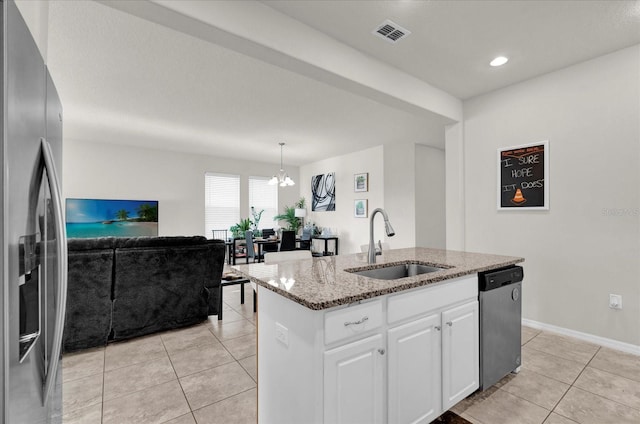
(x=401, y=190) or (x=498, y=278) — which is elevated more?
(x=401, y=190)

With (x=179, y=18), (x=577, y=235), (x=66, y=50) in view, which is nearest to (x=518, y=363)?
(x=577, y=235)

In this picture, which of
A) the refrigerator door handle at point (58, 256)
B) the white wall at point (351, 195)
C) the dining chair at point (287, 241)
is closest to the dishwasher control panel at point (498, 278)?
the refrigerator door handle at point (58, 256)

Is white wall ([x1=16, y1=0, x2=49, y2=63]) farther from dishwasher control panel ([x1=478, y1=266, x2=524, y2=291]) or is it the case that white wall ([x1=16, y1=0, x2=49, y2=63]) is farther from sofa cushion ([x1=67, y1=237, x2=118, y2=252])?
dishwasher control panel ([x1=478, y1=266, x2=524, y2=291])

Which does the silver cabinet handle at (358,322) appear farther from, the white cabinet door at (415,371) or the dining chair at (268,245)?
the dining chair at (268,245)

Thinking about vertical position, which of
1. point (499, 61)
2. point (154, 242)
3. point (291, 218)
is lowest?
point (154, 242)

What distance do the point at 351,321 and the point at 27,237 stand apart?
43.5 inches

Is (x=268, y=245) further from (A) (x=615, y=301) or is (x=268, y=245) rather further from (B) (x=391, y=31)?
(A) (x=615, y=301)

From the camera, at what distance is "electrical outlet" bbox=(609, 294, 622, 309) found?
2.68 meters

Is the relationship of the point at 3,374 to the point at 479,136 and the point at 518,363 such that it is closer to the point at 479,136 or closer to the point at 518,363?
the point at 518,363

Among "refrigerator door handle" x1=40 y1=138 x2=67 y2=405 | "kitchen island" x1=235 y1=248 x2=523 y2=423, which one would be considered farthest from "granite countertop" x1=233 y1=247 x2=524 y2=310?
"refrigerator door handle" x1=40 y1=138 x2=67 y2=405

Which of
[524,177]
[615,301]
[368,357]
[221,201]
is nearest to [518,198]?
[524,177]

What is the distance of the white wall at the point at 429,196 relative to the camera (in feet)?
20.2

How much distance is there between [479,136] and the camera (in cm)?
361

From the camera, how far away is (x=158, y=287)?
2.96m
